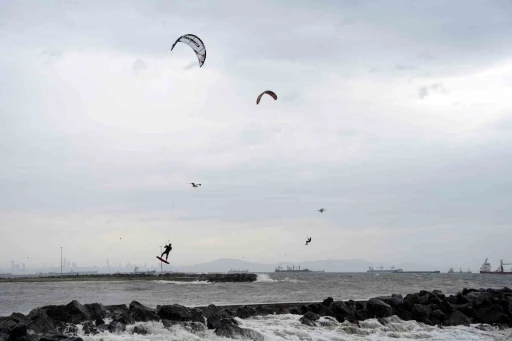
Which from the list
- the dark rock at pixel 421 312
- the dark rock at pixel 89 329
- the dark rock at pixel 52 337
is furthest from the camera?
the dark rock at pixel 421 312

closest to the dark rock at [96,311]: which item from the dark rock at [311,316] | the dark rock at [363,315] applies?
the dark rock at [311,316]

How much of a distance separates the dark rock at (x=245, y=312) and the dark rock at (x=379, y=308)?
3913 millimetres

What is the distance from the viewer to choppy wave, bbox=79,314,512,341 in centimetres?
1353

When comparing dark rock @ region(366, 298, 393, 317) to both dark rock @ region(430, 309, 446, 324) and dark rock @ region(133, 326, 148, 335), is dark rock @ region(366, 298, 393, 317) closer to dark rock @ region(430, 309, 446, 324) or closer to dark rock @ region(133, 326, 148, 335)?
dark rock @ region(430, 309, 446, 324)

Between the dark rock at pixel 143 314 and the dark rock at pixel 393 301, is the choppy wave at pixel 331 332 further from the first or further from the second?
the dark rock at pixel 393 301

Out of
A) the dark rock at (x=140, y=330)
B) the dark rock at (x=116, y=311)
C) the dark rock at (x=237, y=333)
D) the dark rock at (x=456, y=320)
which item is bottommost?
the dark rock at (x=456, y=320)

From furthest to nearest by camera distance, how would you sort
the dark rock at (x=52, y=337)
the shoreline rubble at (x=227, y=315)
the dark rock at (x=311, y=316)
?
the dark rock at (x=311, y=316)
the shoreline rubble at (x=227, y=315)
the dark rock at (x=52, y=337)

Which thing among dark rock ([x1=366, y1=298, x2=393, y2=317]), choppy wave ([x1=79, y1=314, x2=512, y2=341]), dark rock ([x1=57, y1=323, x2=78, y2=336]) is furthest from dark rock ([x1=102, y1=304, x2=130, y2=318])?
dark rock ([x1=366, y1=298, x2=393, y2=317])

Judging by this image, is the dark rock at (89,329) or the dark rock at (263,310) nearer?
the dark rock at (89,329)

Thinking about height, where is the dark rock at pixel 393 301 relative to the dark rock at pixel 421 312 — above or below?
above

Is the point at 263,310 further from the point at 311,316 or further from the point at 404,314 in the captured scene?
the point at 404,314

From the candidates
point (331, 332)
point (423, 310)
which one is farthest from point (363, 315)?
point (423, 310)

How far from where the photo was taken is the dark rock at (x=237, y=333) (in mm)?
13984

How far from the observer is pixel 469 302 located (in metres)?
20.8
